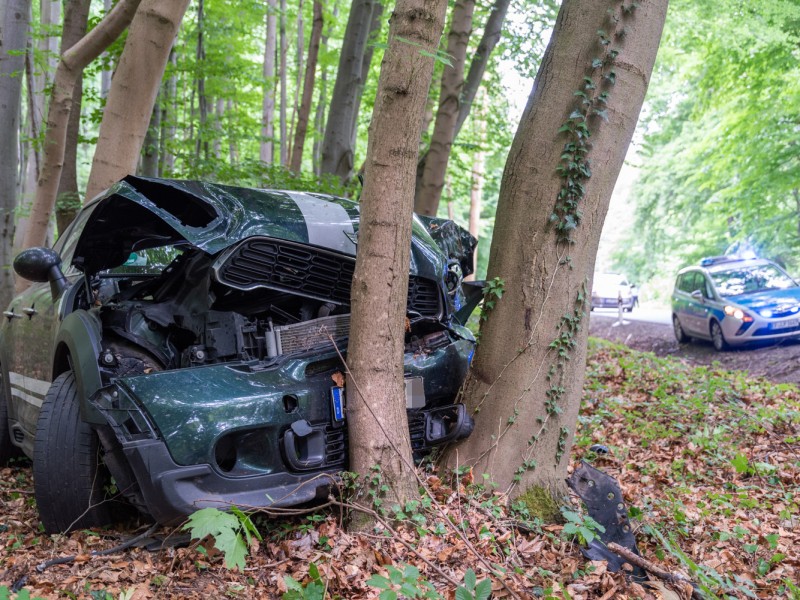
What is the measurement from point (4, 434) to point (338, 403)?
3.25 meters

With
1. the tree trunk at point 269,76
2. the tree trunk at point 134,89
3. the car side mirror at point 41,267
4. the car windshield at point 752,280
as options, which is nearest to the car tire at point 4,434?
the car side mirror at point 41,267

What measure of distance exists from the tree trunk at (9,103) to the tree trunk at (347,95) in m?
4.16

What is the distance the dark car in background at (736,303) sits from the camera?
37.8 feet

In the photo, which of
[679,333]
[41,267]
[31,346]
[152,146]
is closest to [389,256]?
[41,267]

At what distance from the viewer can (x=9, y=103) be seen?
8.14m

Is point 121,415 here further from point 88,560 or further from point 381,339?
point 381,339

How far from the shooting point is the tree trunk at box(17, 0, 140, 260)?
7.23m

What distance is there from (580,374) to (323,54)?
12.9m

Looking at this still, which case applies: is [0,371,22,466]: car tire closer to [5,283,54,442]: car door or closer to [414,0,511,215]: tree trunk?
[5,283,54,442]: car door

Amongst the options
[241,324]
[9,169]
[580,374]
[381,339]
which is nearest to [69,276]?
[241,324]

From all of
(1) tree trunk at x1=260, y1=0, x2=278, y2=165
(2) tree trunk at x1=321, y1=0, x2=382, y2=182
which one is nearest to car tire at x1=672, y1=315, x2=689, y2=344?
(2) tree trunk at x1=321, y1=0, x2=382, y2=182

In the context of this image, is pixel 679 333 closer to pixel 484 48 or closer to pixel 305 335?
pixel 484 48

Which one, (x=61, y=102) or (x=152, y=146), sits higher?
(x=61, y=102)

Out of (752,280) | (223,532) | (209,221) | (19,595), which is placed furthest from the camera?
(752,280)
